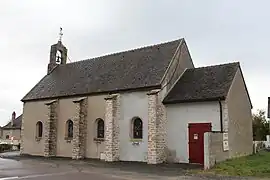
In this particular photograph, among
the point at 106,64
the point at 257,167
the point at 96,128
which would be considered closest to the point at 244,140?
the point at 257,167

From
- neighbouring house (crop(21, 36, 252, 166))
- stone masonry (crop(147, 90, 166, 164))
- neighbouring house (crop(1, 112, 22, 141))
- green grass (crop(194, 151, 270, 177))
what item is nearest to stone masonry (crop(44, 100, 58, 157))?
neighbouring house (crop(21, 36, 252, 166))

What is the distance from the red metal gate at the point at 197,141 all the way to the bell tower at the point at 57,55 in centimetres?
1787

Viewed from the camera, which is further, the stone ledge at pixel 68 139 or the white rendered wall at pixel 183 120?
the stone ledge at pixel 68 139

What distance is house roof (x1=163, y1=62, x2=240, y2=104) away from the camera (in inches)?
744

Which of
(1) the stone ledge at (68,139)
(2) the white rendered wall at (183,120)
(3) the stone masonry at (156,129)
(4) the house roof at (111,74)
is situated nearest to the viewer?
(2) the white rendered wall at (183,120)

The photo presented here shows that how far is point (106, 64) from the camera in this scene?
87.9ft

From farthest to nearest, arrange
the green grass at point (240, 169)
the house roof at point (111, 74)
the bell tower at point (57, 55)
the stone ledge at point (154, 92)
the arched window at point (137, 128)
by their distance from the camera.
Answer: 1. the bell tower at point (57, 55)
2. the house roof at point (111, 74)
3. the arched window at point (137, 128)
4. the stone ledge at point (154, 92)
5. the green grass at point (240, 169)

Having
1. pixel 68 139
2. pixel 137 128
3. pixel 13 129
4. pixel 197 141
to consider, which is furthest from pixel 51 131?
pixel 13 129

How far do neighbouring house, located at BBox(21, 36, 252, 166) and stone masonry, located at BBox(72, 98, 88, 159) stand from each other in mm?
70

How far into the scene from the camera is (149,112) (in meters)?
19.9

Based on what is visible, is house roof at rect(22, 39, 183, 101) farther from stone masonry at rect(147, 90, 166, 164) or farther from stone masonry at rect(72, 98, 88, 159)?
stone masonry at rect(147, 90, 166, 164)

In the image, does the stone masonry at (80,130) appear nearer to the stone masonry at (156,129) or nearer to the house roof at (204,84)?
the stone masonry at (156,129)

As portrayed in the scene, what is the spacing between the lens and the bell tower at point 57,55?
32.0 m

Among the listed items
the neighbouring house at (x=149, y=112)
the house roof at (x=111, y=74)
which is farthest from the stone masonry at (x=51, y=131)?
the house roof at (x=111, y=74)
